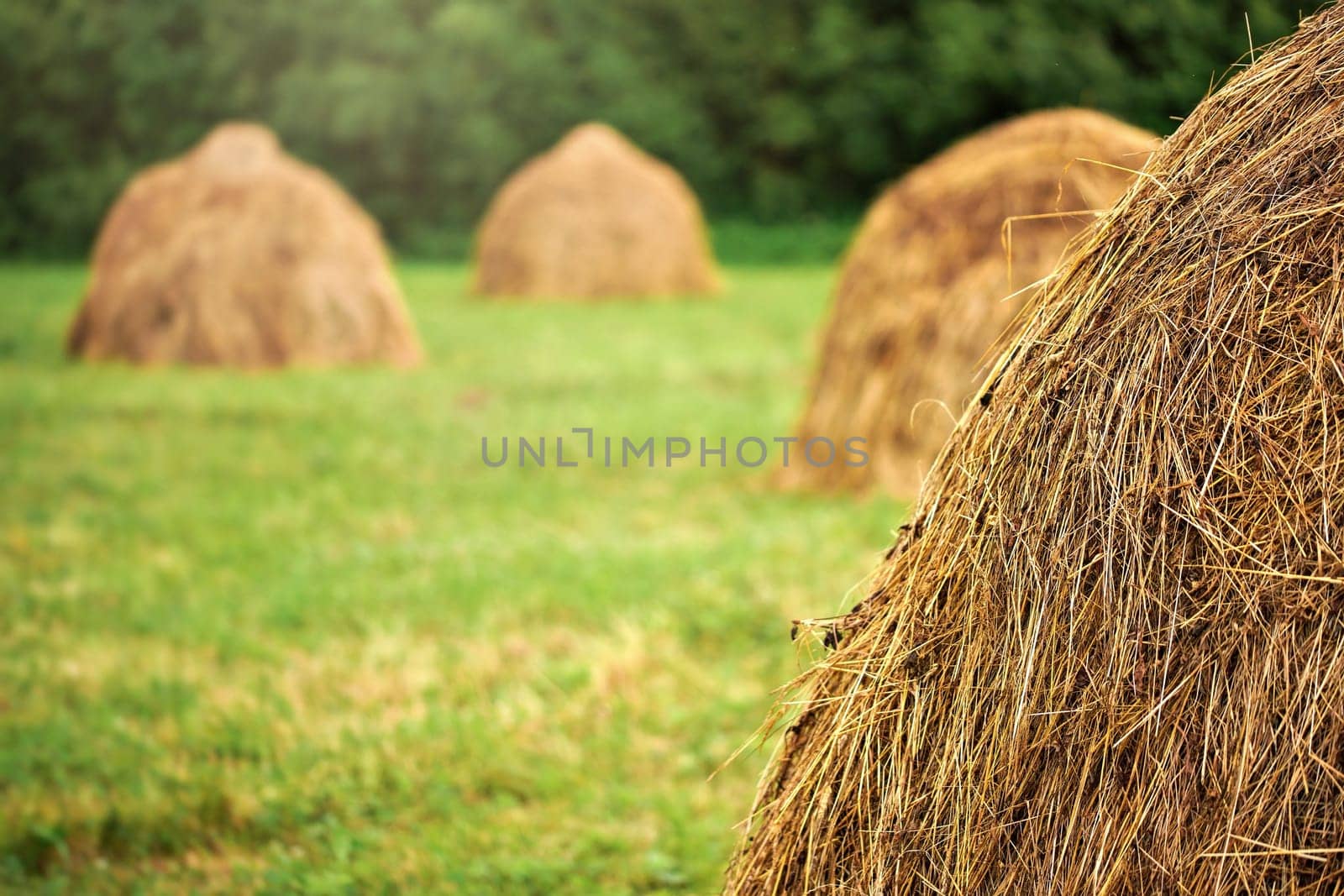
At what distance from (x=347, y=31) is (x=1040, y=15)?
14.8 meters

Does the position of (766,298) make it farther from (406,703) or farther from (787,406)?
(406,703)

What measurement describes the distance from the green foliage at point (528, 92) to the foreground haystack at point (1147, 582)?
53.9ft

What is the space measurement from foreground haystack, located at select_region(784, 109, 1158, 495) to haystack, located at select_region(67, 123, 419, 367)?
18.8 ft

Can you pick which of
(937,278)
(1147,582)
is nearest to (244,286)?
(937,278)

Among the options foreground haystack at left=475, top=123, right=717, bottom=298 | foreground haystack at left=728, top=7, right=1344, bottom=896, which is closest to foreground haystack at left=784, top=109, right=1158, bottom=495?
foreground haystack at left=728, top=7, right=1344, bottom=896

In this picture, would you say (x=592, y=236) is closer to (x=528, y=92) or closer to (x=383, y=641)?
(x=528, y=92)

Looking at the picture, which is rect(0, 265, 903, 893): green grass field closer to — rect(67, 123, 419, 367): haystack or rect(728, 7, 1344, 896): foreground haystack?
rect(728, 7, 1344, 896): foreground haystack

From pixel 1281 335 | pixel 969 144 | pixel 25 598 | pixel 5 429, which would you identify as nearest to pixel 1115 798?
pixel 1281 335

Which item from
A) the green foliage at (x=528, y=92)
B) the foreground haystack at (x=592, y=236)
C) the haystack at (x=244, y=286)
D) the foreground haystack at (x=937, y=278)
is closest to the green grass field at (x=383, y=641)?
the foreground haystack at (x=937, y=278)

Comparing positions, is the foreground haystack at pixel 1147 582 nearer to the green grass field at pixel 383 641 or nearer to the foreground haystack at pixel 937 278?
the green grass field at pixel 383 641

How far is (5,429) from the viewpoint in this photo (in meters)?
8.19

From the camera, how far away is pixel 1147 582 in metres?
1.70

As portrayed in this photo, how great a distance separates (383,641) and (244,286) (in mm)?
7242

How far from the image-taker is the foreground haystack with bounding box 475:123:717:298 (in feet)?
55.1
